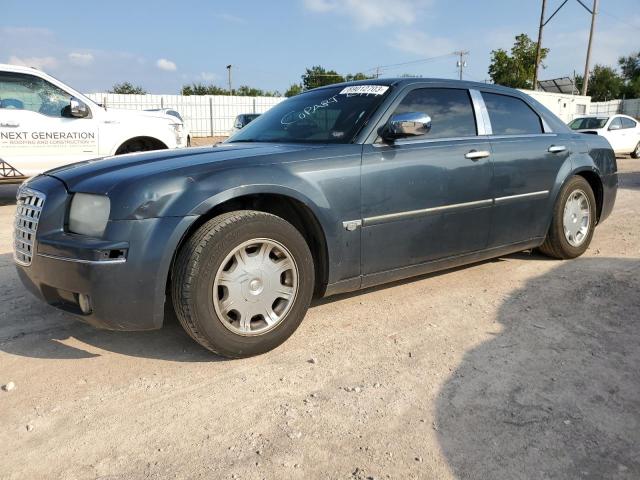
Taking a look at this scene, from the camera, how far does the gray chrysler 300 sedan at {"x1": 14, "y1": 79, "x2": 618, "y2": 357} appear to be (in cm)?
246

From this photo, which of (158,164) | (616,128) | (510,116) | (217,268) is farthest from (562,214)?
(616,128)

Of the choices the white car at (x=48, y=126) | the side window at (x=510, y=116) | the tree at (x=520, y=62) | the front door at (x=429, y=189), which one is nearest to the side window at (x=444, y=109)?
the front door at (x=429, y=189)

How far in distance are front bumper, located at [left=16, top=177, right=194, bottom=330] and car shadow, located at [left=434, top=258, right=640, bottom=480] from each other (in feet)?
4.80

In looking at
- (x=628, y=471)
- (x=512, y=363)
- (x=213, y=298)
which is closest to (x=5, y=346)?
(x=213, y=298)

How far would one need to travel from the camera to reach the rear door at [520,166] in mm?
3812

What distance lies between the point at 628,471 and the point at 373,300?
1.97 metres

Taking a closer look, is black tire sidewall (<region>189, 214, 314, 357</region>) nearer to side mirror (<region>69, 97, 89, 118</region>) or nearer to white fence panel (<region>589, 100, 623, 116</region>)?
side mirror (<region>69, 97, 89, 118</region>)

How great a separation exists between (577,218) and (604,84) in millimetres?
66433

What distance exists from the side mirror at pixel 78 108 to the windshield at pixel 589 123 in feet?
47.0

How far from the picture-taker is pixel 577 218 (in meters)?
4.57

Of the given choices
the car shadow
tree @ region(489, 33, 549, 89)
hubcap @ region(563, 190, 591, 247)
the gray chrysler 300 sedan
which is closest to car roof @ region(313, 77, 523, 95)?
the gray chrysler 300 sedan

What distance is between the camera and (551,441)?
2.01 metres

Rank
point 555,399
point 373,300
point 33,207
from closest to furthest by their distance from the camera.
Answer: point 555,399 → point 33,207 → point 373,300

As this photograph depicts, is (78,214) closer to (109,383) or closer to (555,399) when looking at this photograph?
(109,383)
